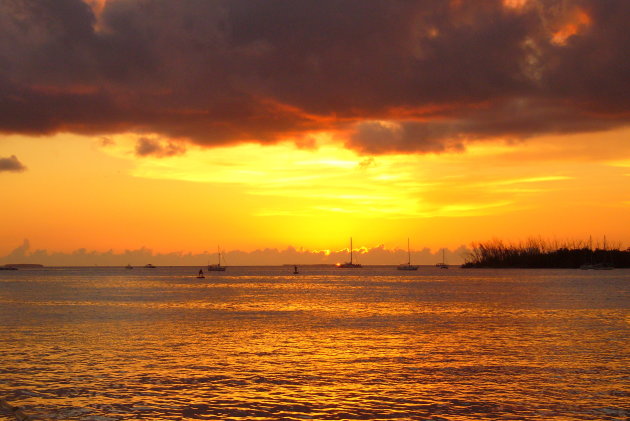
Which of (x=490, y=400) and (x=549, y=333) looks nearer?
(x=490, y=400)

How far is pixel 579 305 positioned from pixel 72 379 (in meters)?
77.8

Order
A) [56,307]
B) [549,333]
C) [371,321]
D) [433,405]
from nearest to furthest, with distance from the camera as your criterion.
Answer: [433,405], [549,333], [371,321], [56,307]

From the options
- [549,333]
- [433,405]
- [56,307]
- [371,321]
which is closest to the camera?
[433,405]

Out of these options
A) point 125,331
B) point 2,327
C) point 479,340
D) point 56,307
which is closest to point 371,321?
point 479,340

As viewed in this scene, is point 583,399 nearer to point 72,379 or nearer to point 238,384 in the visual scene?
point 238,384

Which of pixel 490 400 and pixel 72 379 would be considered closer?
pixel 490 400

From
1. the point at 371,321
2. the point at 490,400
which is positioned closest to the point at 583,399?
the point at 490,400

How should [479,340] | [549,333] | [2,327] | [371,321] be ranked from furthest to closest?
[371,321] < [2,327] < [549,333] < [479,340]

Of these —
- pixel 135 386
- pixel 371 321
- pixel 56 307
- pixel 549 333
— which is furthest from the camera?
pixel 56 307

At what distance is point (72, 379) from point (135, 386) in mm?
4294

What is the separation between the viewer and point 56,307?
9288 cm

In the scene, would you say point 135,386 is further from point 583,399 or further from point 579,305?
point 579,305

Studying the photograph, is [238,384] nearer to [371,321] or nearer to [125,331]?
[125,331]

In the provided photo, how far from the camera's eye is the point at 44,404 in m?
29.6
